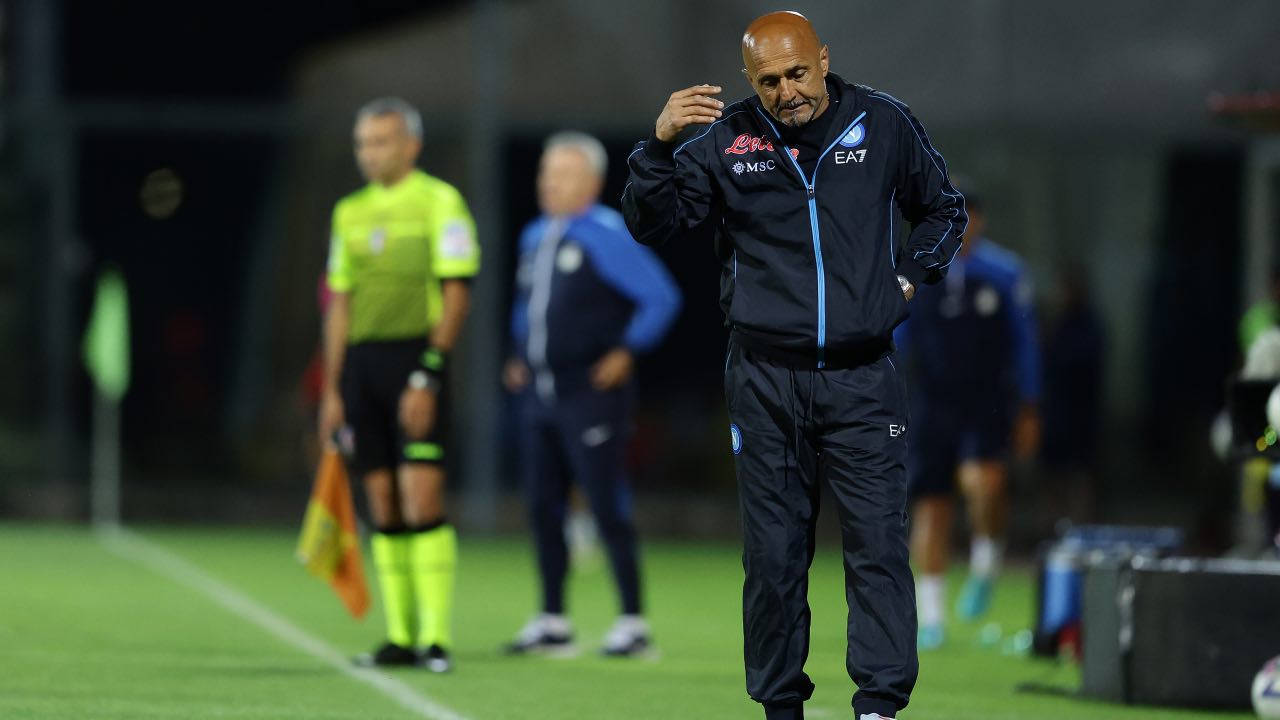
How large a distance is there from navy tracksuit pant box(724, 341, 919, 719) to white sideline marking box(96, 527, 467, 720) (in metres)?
1.73

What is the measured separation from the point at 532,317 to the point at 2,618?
10.0 ft

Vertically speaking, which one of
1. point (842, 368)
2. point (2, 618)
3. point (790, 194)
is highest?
point (790, 194)

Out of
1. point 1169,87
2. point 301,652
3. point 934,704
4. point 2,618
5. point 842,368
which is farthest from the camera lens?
point 1169,87

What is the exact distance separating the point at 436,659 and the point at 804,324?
349 centimetres

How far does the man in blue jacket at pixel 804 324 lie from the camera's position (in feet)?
21.2

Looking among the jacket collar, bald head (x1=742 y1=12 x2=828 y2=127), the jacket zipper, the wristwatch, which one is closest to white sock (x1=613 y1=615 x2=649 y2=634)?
the wristwatch

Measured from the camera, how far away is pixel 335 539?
10352 millimetres

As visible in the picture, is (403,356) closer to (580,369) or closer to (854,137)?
(580,369)

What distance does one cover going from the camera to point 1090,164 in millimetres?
20562

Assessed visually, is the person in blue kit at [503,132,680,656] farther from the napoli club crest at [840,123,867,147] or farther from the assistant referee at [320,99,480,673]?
the napoli club crest at [840,123,867,147]

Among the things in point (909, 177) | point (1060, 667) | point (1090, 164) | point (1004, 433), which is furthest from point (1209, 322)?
point (909, 177)

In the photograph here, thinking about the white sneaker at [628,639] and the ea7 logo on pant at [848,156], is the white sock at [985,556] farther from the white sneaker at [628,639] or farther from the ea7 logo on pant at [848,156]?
the ea7 logo on pant at [848,156]

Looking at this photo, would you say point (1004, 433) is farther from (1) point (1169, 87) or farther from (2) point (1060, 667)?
(1) point (1169, 87)

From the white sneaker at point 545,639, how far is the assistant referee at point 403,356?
2.54 feet
